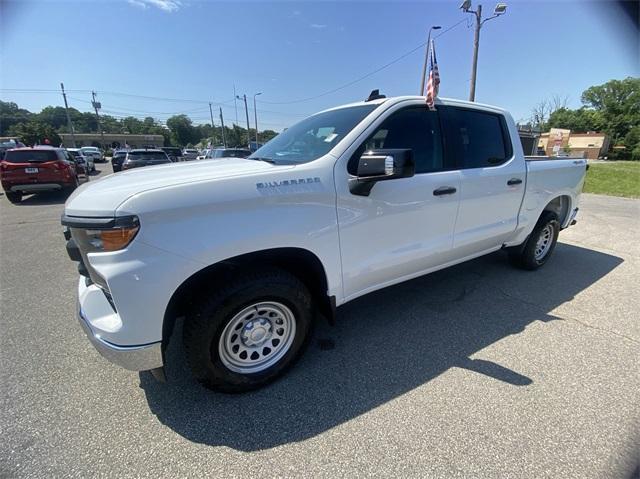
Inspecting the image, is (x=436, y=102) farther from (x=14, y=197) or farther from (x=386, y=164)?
(x=14, y=197)

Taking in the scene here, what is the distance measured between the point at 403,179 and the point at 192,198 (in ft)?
5.16

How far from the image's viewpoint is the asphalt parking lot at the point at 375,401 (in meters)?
1.77

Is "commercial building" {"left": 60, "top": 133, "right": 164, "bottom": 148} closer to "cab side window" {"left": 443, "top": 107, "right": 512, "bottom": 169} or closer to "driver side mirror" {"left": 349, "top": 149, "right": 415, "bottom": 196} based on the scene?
"cab side window" {"left": 443, "top": 107, "right": 512, "bottom": 169}

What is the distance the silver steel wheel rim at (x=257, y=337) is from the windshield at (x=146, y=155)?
1455 centimetres

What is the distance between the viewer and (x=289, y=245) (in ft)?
6.81

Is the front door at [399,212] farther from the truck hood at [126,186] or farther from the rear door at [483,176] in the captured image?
the truck hood at [126,186]

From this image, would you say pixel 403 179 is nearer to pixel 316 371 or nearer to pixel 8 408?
pixel 316 371

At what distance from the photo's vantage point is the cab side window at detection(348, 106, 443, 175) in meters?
2.59

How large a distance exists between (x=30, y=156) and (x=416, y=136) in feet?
41.1

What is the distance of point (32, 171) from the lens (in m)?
10.1

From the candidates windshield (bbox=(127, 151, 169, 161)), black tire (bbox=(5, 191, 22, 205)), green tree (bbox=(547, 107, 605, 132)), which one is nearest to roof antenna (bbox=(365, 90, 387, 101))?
black tire (bbox=(5, 191, 22, 205))

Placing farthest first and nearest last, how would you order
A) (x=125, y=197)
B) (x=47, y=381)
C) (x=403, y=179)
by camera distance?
(x=403, y=179) → (x=47, y=381) → (x=125, y=197)

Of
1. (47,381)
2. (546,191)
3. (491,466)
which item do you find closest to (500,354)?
(491,466)

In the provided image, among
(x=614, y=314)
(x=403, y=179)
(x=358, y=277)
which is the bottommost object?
(x=614, y=314)
